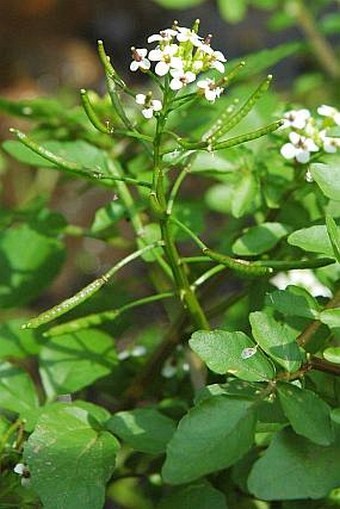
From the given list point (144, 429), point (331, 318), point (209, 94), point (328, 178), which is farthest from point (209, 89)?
point (144, 429)

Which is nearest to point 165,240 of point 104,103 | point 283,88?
point 104,103

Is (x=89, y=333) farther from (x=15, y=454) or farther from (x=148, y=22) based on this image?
(x=148, y=22)

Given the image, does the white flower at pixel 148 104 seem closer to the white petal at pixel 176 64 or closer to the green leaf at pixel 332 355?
the white petal at pixel 176 64

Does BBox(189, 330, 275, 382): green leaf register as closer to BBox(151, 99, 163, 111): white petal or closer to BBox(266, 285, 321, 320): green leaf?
BBox(266, 285, 321, 320): green leaf

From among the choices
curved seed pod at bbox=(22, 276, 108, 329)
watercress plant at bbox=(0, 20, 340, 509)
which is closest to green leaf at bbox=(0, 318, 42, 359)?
watercress plant at bbox=(0, 20, 340, 509)

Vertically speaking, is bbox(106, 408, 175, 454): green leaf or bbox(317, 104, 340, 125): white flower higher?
bbox(317, 104, 340, 125): white flower

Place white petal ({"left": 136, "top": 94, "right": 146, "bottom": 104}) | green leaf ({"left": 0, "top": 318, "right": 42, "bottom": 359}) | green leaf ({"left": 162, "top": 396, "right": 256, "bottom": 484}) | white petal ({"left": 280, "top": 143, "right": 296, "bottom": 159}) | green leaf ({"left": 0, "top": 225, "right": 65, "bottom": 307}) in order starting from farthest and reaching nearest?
green leaf ({"left": 0, "top": 225, "right": 65, "bottom": 307}), green leaf ({"left": 0, "top": 318, "right": 42, "bottom": 359}), white petal ({"left": 280, "top": 143, "right": 296, "bottom": 159}), white petal ({"left": 136, "top": 94, "right": 146, "bottom": 104}), green leaf ({"left": 162, "top": 396, "right": 256, "bottom": 484})

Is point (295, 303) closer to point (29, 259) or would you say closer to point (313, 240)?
point (313, 240)
